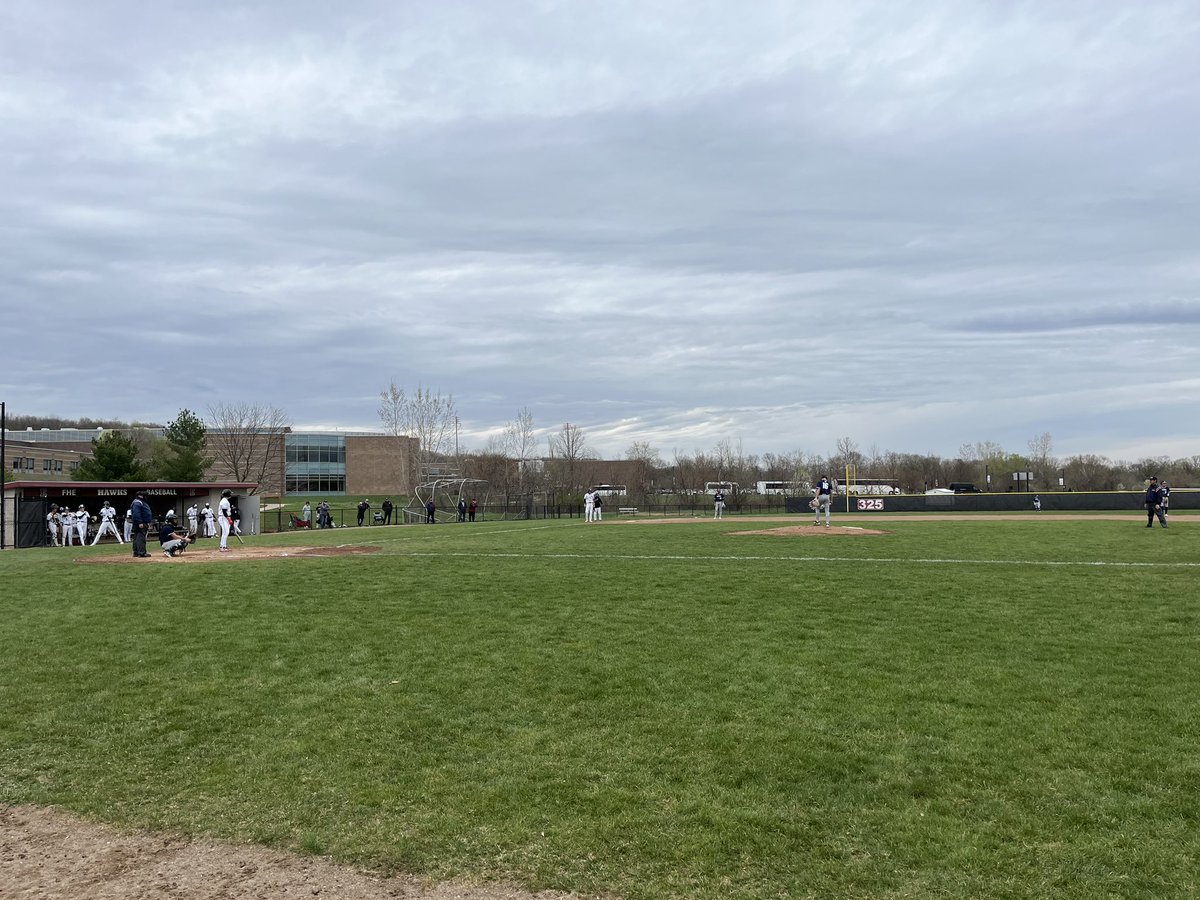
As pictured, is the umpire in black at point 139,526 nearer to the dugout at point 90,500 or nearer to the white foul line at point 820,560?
the white foul line at point 820,560

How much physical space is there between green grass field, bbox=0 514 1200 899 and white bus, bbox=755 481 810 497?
88531mm

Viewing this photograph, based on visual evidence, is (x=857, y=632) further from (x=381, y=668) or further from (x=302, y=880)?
(x=302, y=880)

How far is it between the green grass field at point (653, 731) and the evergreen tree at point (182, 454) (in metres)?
50.8

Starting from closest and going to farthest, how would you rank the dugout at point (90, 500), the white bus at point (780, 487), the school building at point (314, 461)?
the dugout at point (90, 500), the school building at point (314, 461), the white bus at point (780, 487)

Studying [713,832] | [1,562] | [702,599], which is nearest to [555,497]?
[1,562]

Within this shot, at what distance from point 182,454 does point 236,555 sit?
1661 inches

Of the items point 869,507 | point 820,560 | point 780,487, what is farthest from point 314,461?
point 820,560

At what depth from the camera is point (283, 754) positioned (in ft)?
21.9

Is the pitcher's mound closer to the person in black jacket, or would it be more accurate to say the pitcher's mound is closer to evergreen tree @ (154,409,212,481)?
the person in black jacket

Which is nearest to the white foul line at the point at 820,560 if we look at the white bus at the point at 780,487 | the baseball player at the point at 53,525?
the baseball player at the point at 53,525

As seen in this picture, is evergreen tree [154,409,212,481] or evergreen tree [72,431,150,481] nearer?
evergreen tree [72,431,150,481]

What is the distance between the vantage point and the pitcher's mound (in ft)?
70.1

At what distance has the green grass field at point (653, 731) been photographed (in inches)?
191

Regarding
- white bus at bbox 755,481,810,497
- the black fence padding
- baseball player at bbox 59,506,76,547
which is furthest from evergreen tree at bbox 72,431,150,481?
white bus at bbox 755,481,810,497
